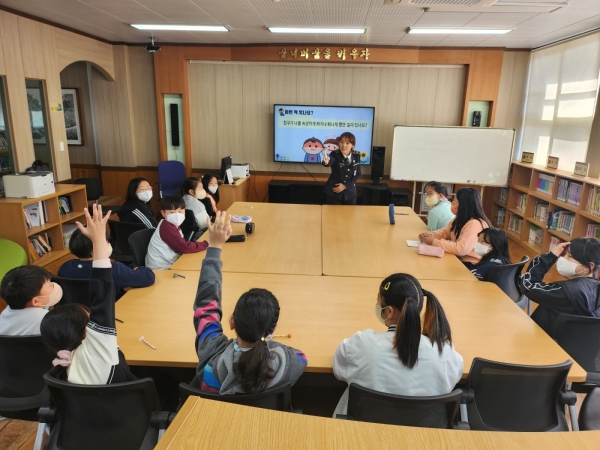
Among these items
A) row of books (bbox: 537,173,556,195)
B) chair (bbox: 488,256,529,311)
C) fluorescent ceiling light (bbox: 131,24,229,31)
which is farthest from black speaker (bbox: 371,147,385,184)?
chair (bbox: 488,256,529,311)

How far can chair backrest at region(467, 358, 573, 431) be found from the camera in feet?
5.40

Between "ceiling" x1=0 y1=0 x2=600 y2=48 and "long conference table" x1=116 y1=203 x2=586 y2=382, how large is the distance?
2.29m

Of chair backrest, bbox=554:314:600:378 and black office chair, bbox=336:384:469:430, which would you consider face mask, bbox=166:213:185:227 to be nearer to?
black office chair, bbox=336:384:469:430

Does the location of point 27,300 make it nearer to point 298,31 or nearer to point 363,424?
point 363,424

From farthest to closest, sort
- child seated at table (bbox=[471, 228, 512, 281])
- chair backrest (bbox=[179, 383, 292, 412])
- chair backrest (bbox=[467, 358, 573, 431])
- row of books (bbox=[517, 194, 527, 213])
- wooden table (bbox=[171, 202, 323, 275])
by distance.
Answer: row of books (bbox=[517, 194, 527, 213]) < child seated at table (bbox=[471, 228, 512, 281]) < wooden table (bbox=[171, 202, 323, 275]) < chair backrest (bbox=[467, 358, 573, 431]) < chair backrest (bbox=[179, 383, 292, 412])

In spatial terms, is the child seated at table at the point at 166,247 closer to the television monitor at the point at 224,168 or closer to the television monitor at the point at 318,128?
the television monitor at the point at 224,168

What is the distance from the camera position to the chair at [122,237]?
3.74m

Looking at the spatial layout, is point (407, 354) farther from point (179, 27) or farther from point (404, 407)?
point (179, 27)

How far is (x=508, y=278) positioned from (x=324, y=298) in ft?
4.60

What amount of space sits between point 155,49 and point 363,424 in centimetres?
641

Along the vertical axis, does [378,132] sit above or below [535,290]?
above

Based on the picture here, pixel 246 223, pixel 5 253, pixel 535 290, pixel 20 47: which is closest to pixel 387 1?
pixel 246 223

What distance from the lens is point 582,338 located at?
2154 mm

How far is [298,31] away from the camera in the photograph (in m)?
5.55
